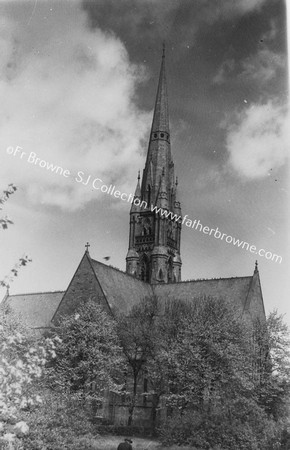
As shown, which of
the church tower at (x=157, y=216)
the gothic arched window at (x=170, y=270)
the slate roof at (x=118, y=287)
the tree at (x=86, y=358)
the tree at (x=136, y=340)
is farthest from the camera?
the gothic arched window at (x=170, y=270)

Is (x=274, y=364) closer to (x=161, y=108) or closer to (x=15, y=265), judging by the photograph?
(x=15, y=265)

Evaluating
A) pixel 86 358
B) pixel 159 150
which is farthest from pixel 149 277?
pixel 86 358

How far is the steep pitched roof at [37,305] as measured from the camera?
70925 millimetres

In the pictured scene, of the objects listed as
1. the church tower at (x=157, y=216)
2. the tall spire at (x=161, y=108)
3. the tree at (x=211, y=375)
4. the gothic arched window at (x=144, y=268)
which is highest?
the tall spire at (x=161, y=108)

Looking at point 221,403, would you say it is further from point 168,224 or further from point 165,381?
point 168,224

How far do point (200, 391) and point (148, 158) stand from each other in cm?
5463

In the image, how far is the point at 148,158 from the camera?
3447 inches

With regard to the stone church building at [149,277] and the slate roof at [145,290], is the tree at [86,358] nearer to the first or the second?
the stone church building at [149,277]

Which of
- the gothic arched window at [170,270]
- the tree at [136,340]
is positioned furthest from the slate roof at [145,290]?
the gothic arched window at [170,270]

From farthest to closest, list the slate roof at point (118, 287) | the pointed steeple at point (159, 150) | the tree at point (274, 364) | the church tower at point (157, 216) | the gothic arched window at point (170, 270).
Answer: the pointed steeple at point (159, 150), the gothic arched window at point (170, 270), the church tower at point (157, 216), the slate roof at point (118, 287), the tree at point (274, 364)

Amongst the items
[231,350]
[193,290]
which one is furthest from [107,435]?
[193,290]

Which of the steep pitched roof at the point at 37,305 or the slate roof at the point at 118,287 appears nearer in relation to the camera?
the slate roof at the point at 118,287

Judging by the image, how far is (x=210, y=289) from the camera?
60.8 meters

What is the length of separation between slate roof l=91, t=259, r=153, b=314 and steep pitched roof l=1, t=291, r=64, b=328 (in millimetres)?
15218
